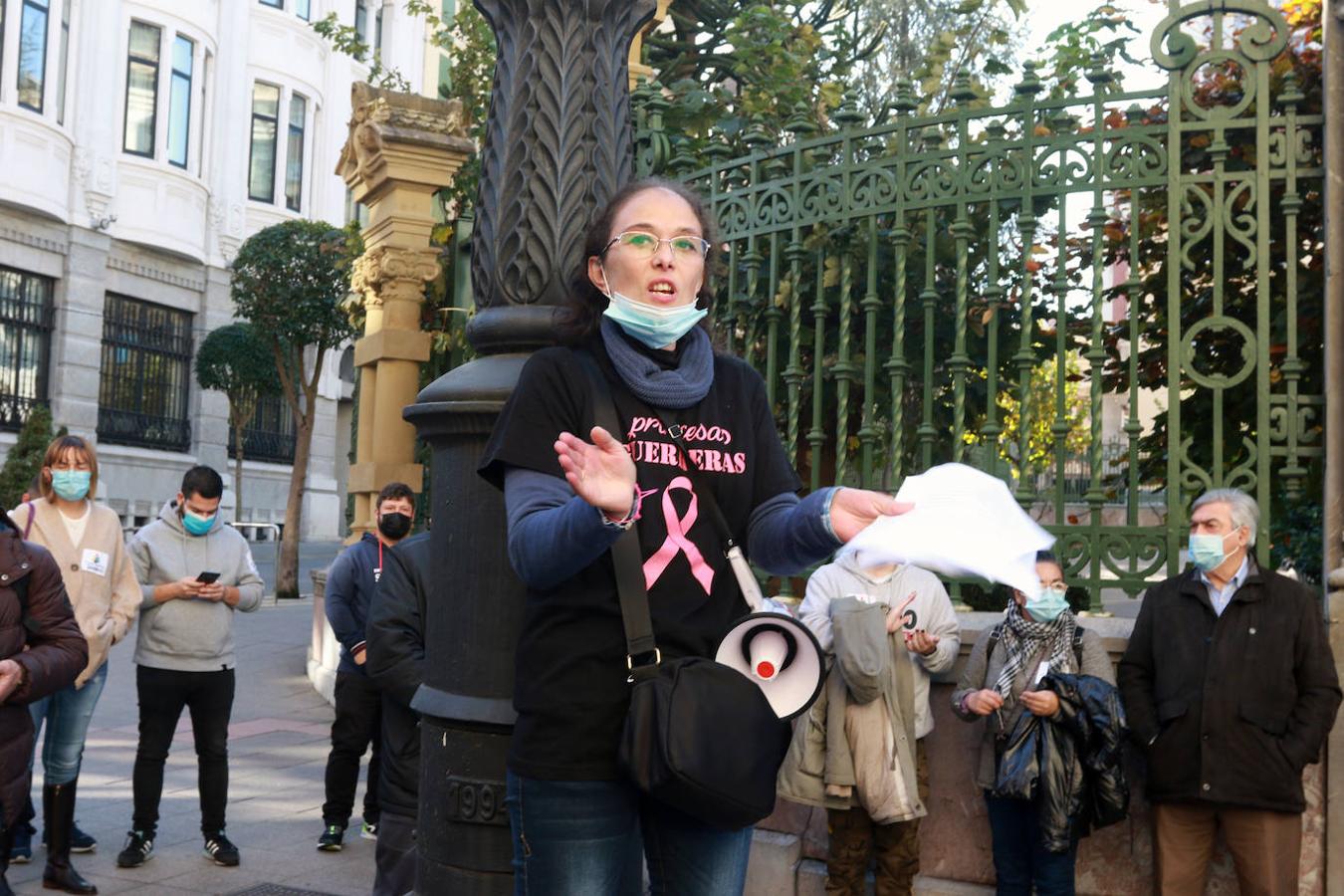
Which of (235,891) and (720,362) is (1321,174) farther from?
(235,891)

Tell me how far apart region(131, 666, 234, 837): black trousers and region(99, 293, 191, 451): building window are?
979 inches

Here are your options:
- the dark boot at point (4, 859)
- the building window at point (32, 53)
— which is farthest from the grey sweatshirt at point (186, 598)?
the building window at point (32, 53)

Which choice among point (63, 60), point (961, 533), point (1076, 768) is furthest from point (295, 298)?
point (961, 533)

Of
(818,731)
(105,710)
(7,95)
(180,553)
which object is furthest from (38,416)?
(818,731)

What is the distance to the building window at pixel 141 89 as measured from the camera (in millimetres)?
30062

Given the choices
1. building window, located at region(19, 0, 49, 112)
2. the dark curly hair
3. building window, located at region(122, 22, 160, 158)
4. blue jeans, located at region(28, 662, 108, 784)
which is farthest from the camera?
building window, located at region(122, 22, 160, 158)

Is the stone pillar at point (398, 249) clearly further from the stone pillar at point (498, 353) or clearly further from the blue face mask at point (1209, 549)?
the stone pillar at point (498, 353)

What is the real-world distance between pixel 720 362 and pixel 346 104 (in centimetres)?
3639

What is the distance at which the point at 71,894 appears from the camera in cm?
618

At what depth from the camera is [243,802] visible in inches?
331

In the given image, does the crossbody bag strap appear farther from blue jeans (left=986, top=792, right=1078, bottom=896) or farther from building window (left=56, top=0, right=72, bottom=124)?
building window (left=56, top=0, right=72, bottom=124)

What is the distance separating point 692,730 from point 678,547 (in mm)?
357

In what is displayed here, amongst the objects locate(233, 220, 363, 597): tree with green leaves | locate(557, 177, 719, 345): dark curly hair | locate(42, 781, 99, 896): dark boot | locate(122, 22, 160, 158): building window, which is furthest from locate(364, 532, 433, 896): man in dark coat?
locate(122, 22, 160, 158): building window

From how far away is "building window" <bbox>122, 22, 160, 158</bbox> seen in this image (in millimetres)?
30062
